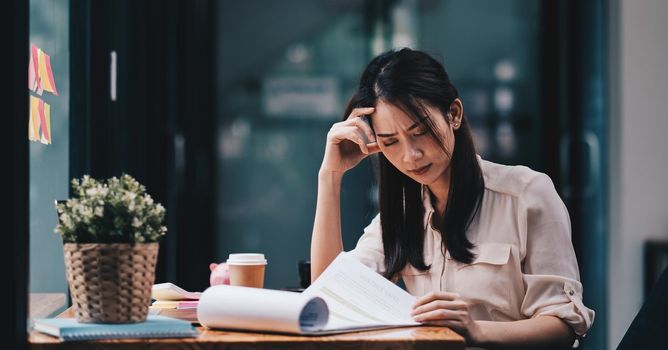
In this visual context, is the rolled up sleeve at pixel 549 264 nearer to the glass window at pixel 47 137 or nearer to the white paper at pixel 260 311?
the white paper at pixel 260 311

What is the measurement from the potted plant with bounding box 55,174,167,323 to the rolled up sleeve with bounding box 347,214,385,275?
0.78 meters

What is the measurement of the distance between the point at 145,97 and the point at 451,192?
166 centimetres

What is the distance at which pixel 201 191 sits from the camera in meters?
4.17

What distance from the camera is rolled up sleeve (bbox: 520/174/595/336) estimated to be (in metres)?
1.57

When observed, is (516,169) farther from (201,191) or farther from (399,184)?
(201,191)

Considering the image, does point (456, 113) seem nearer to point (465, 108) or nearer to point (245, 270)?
point (245, 270)

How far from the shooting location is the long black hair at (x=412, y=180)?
5.63 feet

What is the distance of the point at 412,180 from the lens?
6.32 ft

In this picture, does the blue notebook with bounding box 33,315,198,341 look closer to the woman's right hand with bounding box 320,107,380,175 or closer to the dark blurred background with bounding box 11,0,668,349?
the woman's right hand with bounding box 320,107,380,175

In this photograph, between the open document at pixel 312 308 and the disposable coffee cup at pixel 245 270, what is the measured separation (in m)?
0.20

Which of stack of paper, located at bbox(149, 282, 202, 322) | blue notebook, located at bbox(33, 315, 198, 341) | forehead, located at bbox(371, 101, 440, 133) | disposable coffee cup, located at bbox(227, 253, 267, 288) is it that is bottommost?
stack of paper, located at bbox(149, 282, 202, 322)

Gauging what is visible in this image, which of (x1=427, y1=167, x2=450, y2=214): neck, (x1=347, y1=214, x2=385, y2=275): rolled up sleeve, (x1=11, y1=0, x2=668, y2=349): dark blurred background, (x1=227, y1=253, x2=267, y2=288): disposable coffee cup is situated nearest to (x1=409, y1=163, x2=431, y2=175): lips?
(x1=427, y1=167, x2=450, y2=214): neck

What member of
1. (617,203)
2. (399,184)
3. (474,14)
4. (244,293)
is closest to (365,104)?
(399,184)
